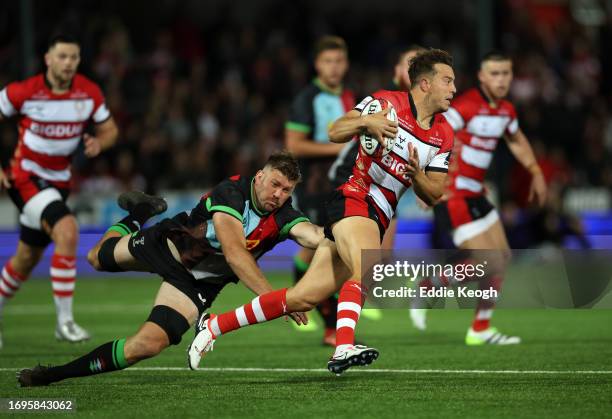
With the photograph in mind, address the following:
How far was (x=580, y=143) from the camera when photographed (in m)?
22.5

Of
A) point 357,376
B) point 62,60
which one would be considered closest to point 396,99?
point 357,376

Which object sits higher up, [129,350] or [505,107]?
[505,107]

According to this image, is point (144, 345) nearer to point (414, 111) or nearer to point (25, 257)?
point (414, 111)

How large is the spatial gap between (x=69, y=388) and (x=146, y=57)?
14835 mm

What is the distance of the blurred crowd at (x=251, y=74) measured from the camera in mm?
19844

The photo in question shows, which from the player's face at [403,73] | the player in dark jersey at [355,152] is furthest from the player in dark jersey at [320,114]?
the player's face at [403,73]

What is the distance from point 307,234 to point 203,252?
74 centimetres

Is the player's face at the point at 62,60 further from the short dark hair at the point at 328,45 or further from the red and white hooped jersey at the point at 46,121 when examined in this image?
the short dark hair at the point at 328,45

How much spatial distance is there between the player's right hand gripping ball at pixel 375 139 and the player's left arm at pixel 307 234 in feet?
2.21

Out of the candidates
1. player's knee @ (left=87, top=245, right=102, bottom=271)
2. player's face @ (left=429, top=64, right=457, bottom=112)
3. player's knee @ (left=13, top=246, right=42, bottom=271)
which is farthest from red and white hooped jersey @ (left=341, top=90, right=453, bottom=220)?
player's knee @ (left=13, top=246, right=42, bottom=271)

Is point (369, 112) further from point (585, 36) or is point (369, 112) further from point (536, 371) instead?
point (585, 36)

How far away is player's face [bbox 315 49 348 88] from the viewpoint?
11.4m

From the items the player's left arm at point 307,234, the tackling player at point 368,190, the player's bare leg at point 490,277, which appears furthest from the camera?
the player's bare leg at point 490,277

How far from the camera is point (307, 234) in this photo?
815 cm
